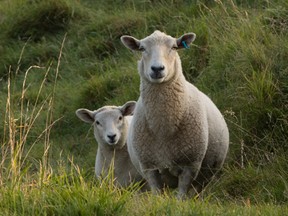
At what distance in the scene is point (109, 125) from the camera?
9047mm

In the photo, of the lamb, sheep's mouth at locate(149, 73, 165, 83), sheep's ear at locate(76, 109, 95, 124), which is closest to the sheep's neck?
the lamb

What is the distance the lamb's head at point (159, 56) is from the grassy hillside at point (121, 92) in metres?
0.74

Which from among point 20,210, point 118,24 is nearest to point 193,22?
point 118,24

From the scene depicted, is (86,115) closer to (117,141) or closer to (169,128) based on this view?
(117,141)

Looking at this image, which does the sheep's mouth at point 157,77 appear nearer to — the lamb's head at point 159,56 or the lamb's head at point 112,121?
A: the lamb's head at point 159,56

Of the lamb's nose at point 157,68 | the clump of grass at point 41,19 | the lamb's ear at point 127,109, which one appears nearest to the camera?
the lamb's nose at point 157,68

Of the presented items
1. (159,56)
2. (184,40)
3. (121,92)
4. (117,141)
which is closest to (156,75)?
(159,56)

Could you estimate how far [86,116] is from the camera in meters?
9.55

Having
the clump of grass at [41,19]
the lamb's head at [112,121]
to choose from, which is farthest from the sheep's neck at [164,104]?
the clump of grass at [41,19]

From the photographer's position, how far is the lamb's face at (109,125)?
349 inches

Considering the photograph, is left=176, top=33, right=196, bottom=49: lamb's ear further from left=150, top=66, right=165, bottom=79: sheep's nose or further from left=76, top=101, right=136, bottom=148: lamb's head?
left=76, top=101, right=136, bottom=148: lamb's head

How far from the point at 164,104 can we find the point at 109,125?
1.29m

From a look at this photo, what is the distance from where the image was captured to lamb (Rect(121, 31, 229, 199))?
7707mm

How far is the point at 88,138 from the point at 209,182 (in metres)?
3.21
